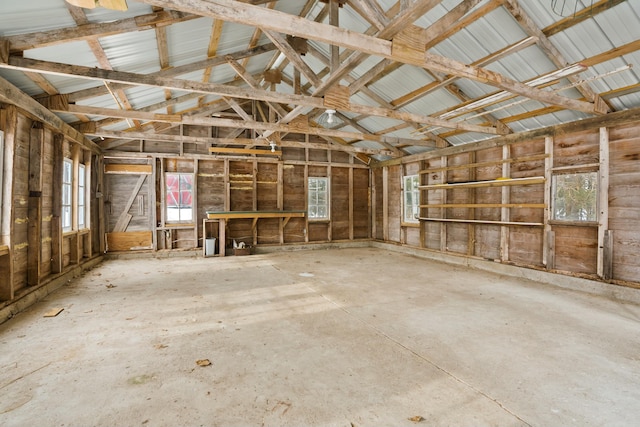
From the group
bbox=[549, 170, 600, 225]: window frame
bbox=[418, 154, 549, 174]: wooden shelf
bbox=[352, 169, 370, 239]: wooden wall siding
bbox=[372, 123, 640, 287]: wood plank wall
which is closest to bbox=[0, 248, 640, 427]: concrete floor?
bbox=[372, 123, 640, 287]: wood plank wall

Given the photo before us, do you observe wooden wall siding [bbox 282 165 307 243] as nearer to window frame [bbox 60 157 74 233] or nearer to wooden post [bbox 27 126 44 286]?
window frame [bbox 60 157 74 233]

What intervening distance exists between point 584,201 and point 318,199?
6.58m

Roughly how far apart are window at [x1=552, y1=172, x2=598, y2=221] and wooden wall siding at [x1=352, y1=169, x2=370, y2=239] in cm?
562

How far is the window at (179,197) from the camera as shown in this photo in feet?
27.2

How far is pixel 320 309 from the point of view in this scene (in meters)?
4.01

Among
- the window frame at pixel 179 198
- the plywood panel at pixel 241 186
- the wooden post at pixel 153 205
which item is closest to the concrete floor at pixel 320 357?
the wooden post at pixel 153 205

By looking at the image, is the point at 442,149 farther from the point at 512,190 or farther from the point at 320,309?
the point at 320,309

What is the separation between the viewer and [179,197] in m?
8.38

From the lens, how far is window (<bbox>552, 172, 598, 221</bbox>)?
5070mm

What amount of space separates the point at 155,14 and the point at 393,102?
472cm

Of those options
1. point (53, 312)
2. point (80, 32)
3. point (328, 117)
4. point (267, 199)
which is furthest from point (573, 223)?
point (53, 312)

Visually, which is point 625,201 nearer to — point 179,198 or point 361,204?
point 361,204

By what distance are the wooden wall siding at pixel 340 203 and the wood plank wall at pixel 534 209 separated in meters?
1.91

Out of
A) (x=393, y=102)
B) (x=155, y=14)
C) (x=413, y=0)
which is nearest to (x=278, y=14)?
(x=413, y=0)
